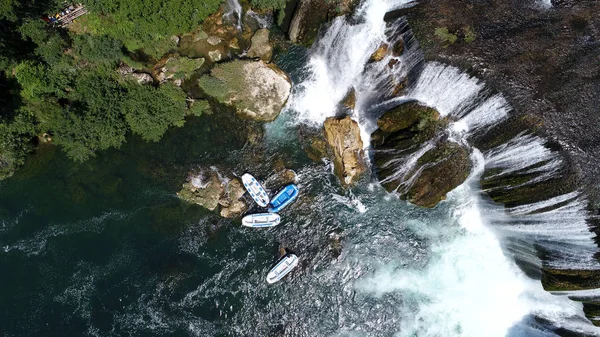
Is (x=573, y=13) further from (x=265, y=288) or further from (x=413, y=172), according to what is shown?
(x=265, y=288)

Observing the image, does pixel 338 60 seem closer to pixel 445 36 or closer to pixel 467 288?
pixel 445 36

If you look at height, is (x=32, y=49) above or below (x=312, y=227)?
above

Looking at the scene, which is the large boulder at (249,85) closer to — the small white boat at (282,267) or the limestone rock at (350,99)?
the limestone rock at (350,99)

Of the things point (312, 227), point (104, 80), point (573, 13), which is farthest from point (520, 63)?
point (104, 80)

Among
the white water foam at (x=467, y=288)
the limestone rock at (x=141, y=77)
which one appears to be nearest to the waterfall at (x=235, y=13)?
the limestone rock at (x=141, y=77)

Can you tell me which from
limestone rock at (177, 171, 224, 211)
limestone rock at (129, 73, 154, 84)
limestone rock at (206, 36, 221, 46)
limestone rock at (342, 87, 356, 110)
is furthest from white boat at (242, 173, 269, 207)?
limestone rock at (206, 36, 221, 46)

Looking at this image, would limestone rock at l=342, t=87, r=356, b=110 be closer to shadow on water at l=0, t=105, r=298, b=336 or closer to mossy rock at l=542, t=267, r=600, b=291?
shadow on water at l=0, t=105, r=298, b=336
